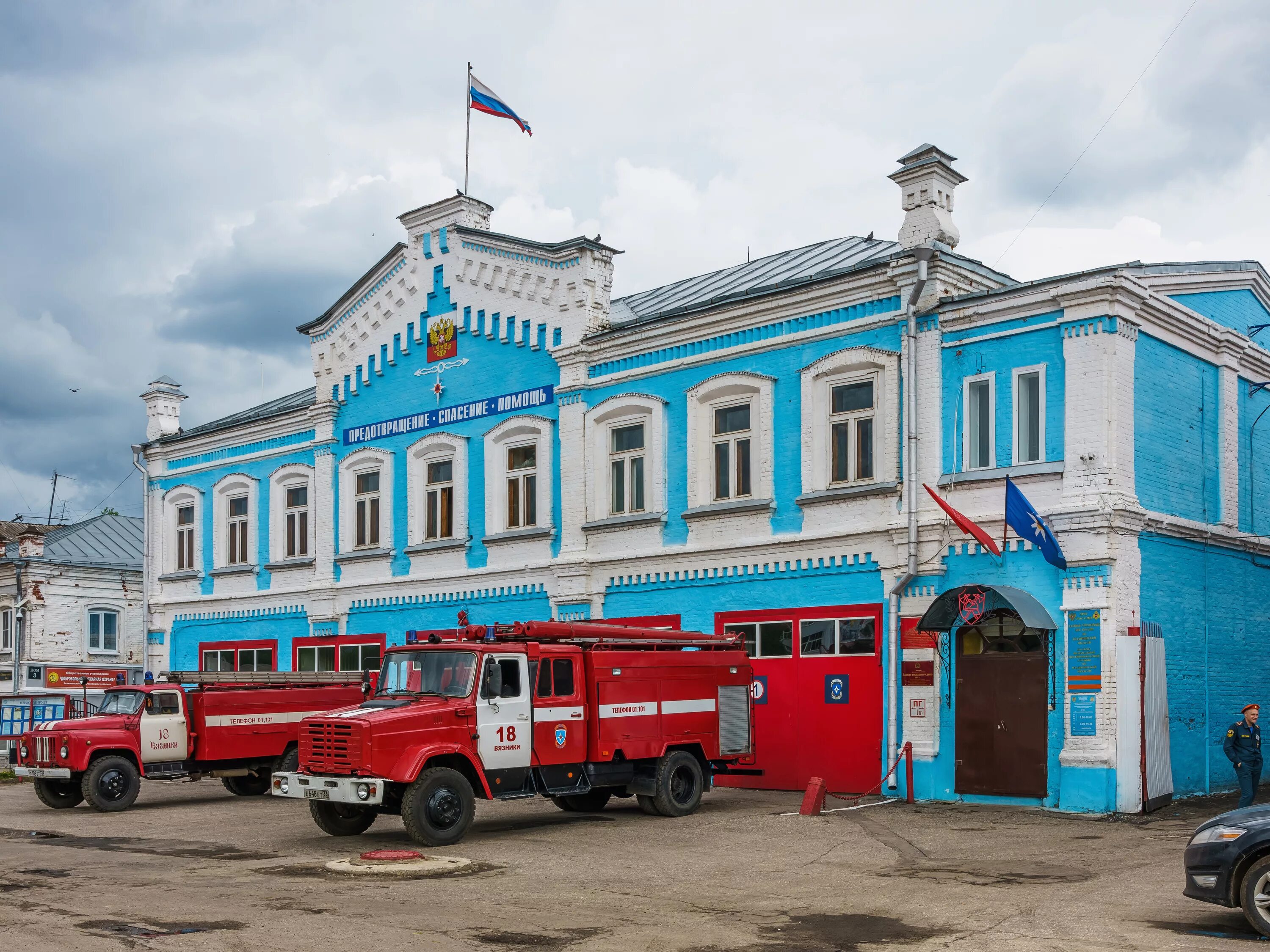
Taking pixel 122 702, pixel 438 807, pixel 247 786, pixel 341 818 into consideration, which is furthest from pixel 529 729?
pixel 247 786

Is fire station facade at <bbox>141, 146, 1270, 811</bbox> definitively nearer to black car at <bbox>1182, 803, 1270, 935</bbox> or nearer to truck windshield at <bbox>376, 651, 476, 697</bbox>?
truck windshield at <bbox>376, 651, 476, 697</bbox>

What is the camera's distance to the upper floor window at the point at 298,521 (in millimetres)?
30844

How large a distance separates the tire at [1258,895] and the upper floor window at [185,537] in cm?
2864

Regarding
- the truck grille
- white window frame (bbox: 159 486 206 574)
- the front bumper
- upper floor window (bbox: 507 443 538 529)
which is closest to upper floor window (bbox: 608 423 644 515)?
upper floor window (bbox: 507 443 538 529)

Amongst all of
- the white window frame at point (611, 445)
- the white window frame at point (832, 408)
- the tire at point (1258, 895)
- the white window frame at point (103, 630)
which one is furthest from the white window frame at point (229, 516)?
the tire at point (1258, 895)

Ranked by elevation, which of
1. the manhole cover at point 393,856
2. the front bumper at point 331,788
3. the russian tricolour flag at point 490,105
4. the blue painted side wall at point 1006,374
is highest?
the russian tricolour flag at point 490,105

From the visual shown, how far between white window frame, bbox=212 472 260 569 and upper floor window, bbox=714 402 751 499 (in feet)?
44.2

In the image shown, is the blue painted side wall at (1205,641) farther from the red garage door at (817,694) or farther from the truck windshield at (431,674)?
the truck windshield at (431,674)

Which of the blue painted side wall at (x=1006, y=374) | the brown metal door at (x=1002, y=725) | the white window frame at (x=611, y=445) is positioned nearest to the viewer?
the brown metal door at (x=1002, y=725)

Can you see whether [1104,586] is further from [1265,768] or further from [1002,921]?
[1002,921]

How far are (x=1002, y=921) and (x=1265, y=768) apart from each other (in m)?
13.1

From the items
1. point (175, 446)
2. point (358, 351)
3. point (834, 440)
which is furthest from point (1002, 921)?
point (175, 446)

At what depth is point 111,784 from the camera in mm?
20719

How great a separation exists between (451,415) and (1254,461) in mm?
14656
